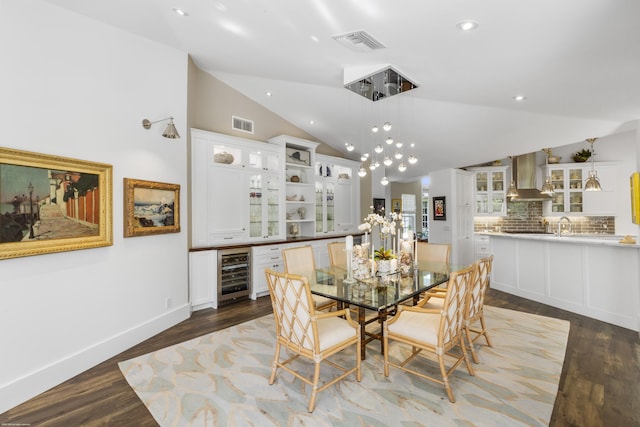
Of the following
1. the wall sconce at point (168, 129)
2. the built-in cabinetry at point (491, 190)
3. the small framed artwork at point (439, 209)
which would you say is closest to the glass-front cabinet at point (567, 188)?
the built-in cabinetry at point (491, 190)

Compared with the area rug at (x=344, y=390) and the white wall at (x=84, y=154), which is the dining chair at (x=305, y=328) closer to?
the area rug at (x=344, y=390)

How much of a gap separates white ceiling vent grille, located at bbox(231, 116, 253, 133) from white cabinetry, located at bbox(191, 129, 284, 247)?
428 mm

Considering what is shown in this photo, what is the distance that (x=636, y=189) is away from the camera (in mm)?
3264

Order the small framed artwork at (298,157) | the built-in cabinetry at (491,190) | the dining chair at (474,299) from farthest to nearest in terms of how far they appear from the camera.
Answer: the built-in cabinetry at (491,190)
the small framed artwork at (298,157)
the dining chair at (474,299)

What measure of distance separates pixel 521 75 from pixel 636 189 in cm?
192

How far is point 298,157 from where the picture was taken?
589cm

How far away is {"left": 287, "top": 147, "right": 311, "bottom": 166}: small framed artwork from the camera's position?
5758mm

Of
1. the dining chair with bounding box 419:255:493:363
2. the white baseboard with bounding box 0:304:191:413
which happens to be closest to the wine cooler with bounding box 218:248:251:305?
the white baseboard with bounding box 0:304:191:413

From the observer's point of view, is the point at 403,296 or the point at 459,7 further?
the point at 403,296

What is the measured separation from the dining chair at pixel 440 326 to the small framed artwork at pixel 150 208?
9.12 feet

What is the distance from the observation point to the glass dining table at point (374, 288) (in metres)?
2.43

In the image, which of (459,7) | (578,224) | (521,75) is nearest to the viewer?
(459,7)

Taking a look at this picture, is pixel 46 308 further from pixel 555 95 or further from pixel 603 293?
pixel 603 293

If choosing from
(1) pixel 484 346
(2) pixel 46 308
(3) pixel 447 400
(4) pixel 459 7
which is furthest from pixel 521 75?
(2) pixel 46 308
